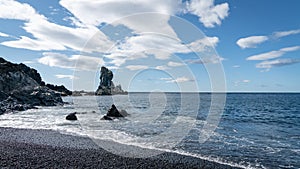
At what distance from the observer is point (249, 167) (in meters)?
16.0

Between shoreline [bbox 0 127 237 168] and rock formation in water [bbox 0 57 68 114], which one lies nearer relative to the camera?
shoreline [bbox 0 127 237 168]

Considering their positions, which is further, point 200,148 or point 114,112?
point 114,112

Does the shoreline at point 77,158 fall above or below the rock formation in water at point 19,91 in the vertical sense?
below

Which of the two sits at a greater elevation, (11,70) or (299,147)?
(11,70)

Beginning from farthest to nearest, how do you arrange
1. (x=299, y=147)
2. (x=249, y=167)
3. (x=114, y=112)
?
1. (x=114, y=112)
2. (x=299, y=147)
3. (x=249, y=167)

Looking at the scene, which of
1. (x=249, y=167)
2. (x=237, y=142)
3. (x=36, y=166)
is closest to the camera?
(x=36, y=166)

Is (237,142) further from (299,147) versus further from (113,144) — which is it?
(113,144)

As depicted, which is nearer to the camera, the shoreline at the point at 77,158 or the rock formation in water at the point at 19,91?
the shoreline at the point at 77,158

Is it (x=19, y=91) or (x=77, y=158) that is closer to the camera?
(x=77, y=158)

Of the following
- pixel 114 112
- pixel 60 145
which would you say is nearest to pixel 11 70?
pixel 114 112

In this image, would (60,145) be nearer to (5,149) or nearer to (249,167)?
(5,149)

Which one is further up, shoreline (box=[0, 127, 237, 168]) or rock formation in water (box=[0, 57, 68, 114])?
rock formation in water (box=[0, 57, 68, 114])

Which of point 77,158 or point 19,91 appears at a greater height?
point 19,91

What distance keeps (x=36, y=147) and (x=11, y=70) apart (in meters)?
80.6
